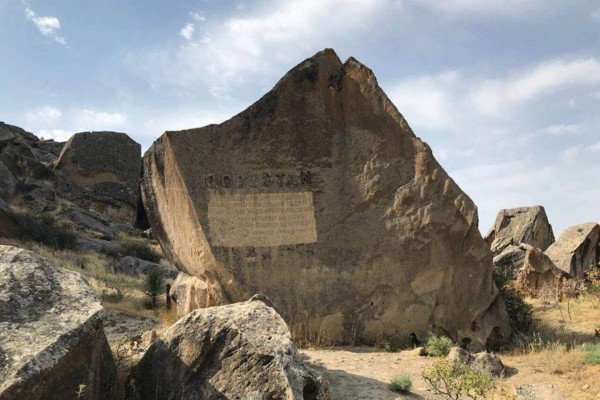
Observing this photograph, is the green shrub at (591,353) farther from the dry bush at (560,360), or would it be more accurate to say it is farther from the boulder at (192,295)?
the boulder at (192,295)

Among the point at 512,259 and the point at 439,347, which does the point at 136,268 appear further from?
the point at 439,347

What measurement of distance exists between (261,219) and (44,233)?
10.6 m

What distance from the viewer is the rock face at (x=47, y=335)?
2.98 metres

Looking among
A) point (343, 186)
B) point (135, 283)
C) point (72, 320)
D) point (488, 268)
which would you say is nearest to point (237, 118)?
point (343, 186)

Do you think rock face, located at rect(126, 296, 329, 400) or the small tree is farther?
the small tree

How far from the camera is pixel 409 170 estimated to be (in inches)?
286

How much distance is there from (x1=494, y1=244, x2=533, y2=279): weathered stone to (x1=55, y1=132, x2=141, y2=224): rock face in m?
16.4

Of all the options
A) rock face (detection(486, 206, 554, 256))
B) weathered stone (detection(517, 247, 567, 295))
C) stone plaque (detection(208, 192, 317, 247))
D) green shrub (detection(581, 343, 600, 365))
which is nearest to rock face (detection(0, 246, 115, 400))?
stone plaque (detection(208, 192, 317, 247))

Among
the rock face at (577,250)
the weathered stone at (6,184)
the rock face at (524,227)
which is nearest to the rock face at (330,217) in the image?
the rock face at (577,250)

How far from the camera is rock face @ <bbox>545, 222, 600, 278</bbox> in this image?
47.0ft

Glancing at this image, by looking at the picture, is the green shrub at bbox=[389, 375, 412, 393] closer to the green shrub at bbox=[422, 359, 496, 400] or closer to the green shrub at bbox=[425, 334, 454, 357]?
the green shrub at bbox=[422, 359, 496, 400]

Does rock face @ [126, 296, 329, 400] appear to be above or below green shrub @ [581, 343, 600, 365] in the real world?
above

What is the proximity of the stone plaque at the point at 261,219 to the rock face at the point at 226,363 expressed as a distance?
9.63ft

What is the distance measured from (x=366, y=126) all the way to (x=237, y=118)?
68.9 inches
